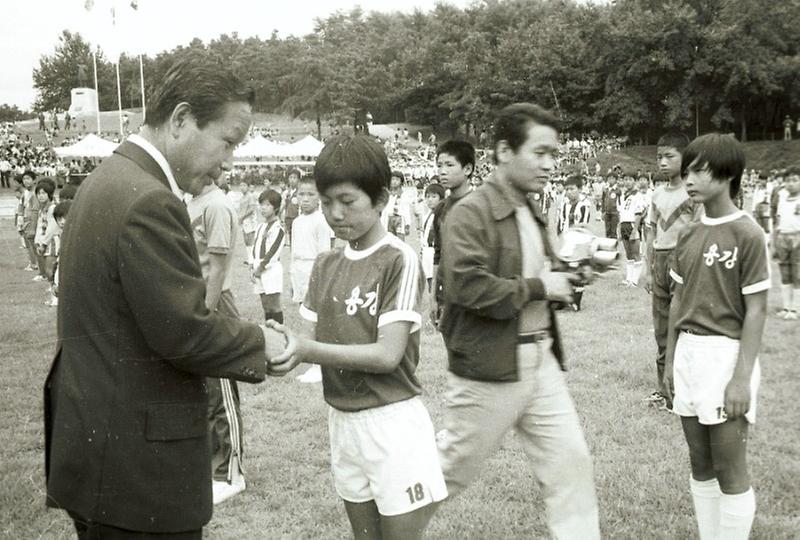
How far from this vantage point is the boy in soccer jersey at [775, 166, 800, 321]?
9.93 metres

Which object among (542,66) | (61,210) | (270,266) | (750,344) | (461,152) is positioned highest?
(542,66)

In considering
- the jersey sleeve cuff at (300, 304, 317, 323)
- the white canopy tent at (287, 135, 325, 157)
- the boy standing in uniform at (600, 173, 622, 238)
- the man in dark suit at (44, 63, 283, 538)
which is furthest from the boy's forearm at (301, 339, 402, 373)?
the white canopy tent at (287, 135, 325, 157)

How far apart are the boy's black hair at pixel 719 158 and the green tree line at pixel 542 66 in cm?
5037

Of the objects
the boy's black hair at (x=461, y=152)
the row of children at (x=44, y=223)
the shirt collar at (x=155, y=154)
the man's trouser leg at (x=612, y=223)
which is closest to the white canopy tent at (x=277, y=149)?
the row of children at (x=44, y=223)

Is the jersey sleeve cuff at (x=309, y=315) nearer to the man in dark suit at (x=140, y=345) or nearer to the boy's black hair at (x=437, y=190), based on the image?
the man in dark suit at (x=140, y=345)

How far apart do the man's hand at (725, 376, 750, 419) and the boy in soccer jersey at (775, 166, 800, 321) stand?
7.27 meters

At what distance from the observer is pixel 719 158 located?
331cm

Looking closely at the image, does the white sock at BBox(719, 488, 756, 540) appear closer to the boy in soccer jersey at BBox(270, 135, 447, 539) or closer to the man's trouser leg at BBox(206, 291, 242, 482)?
the boy in soccer jersey at BBox(270, 135, 447, 539)

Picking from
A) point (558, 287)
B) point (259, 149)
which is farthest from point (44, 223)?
point (259, 149)

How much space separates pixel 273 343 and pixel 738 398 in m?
1.87

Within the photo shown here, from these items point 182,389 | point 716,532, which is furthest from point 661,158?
point 182,389

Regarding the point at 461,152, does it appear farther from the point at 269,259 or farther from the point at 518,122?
the point at 518,122

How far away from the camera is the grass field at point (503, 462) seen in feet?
13.4

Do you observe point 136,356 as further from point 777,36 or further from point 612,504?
point 777,36
